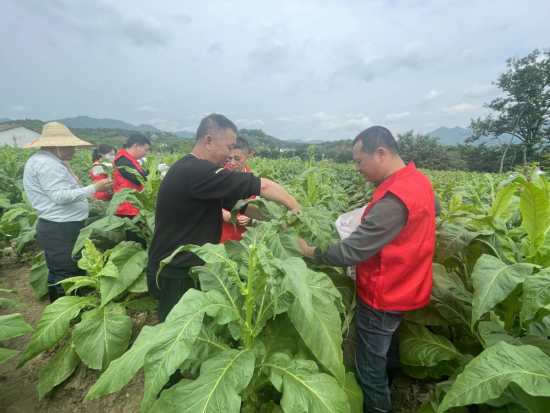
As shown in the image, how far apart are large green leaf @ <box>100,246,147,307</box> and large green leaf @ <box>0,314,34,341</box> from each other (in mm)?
697

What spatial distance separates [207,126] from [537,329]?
109 inches

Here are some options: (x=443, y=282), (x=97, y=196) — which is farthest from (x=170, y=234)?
(x=97, y=196)

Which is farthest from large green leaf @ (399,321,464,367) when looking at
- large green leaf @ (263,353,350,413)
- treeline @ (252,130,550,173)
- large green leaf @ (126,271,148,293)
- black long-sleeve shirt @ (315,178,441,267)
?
treeline @ (252,130,550,173)

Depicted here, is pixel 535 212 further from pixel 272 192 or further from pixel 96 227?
pixel 96 227

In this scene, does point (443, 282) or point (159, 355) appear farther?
point (443, 282)

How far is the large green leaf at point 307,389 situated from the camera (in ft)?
4.20

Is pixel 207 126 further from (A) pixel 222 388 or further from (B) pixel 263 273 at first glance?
(A) pixel 222 388

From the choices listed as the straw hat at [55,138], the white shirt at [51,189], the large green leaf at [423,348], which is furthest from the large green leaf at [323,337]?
the straw hat at [55,138]

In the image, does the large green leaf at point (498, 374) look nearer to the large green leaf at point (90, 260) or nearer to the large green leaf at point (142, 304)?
the large green leaf at point (142, 304)

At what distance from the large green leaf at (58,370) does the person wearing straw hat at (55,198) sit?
1.11 m

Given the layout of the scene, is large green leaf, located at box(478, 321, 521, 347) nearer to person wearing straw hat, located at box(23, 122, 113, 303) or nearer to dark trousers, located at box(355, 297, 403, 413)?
dark trousers, located at box(355, 297, 403, 413)

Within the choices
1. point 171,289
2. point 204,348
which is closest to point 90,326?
point 171,289

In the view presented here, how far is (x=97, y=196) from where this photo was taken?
17.0 ft

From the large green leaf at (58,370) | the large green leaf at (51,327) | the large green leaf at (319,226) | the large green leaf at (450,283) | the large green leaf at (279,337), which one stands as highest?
the large green leaf at (319,226)
